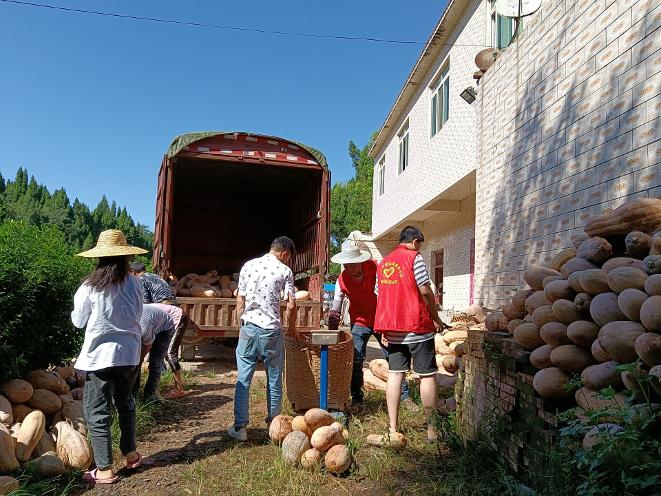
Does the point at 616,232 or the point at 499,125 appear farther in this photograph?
the point at 499,125

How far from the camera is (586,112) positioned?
4.82 meters

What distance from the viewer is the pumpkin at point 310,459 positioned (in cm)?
380

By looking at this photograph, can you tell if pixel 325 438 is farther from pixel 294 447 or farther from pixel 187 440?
pixel 187 440

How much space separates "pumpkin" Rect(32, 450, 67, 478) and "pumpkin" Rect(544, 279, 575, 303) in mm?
3495

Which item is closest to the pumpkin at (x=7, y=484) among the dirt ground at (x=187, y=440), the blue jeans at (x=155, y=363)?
the dirt ground at (x=187, y=440)

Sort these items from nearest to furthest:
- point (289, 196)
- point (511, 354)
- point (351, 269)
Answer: point (511, 354) → point (351, 269) → point (289, 196)

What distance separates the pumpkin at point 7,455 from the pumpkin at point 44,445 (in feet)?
0.88

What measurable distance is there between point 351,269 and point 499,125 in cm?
283

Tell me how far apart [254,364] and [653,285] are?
10.7 feet

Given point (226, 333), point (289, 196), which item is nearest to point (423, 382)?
point (226, 333)

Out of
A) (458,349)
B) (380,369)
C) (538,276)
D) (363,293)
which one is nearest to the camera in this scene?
(538,276)

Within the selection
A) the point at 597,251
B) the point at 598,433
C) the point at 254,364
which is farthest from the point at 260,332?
the point at 598,433

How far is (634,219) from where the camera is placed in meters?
3.15

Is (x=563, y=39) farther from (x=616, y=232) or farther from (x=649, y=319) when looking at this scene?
(x=649, y=319)
